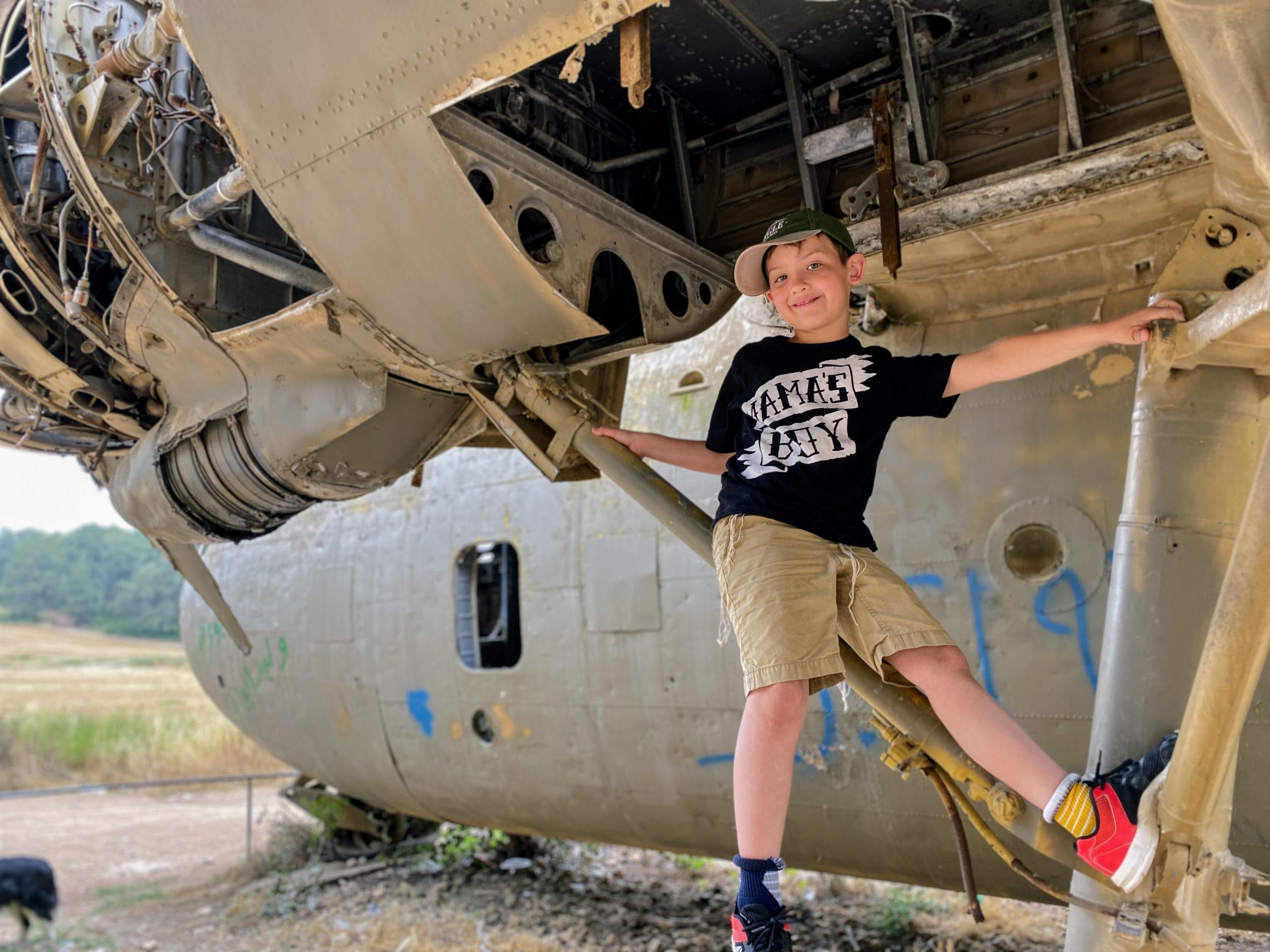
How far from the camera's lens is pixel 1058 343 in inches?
90.4

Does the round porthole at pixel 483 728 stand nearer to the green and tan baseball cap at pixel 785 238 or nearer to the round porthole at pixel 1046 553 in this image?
the round porthole at pixel 1046 553

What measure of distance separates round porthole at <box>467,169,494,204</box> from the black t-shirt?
0.94m

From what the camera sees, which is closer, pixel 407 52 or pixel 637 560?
pixel 407 52

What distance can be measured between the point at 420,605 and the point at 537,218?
3216 mm

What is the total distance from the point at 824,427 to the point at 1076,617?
178 cm

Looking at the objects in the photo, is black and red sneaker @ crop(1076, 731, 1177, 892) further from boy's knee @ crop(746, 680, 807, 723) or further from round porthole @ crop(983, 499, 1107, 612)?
round porthole @ crop(983, 499, 1107, 612)

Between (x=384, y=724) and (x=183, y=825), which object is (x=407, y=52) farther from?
(x=183, y=825)

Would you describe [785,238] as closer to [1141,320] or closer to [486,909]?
[1141,320]

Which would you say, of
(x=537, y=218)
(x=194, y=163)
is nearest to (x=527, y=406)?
(x=537, y=218)

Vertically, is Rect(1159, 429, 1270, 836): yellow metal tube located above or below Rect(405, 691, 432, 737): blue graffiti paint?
above

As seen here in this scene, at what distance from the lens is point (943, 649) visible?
234cm

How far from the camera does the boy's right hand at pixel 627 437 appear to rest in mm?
3156

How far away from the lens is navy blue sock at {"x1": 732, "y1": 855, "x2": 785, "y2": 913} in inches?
83.5

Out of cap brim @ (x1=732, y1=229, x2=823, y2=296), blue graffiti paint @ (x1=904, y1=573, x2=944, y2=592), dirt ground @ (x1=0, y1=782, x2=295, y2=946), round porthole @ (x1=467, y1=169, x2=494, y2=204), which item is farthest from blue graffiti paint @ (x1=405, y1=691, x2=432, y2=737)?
cap brim @ (x1=732, y1=229, x2=823, y2=296)
